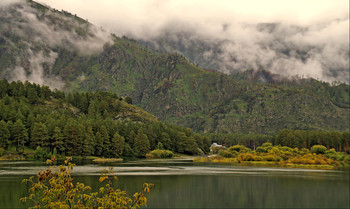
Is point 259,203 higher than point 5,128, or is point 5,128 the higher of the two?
point 5,128

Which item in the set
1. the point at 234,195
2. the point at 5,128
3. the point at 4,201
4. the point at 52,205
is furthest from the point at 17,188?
the point at 5,128

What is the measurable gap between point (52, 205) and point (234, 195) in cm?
5750

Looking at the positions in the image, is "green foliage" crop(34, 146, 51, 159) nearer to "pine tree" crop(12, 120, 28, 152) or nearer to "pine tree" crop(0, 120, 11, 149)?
"pine tree" crop(12, 120, 28, 152)

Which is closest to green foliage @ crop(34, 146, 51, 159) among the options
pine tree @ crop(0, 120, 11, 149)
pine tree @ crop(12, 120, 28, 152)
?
pine tree @ crop(12, 120, 28, 152)

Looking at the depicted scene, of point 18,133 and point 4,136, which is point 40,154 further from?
point 18,133

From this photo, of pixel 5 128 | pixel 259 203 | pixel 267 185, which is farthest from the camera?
pixel 5 128

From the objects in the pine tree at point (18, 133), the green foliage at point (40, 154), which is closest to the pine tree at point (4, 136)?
the pine tree at point (18, 133)

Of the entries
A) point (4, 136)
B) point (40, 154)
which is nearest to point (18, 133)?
point (4, 136)

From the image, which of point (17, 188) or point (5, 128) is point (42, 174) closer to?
point (17, 188)

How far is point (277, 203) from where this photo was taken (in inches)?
2687

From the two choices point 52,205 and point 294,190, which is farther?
point 294,190

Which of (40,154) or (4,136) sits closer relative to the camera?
(40,154)

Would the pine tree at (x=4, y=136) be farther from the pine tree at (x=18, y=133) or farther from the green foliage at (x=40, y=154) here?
the green foliage at (x=40, y=154)

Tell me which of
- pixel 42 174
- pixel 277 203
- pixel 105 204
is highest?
pixel 42 174
